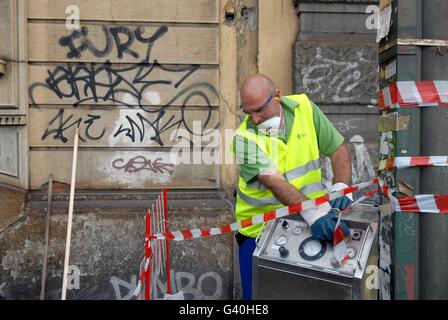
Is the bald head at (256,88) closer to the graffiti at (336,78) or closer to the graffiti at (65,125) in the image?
the graffiti at (336,78)

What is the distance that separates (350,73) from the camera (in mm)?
4855

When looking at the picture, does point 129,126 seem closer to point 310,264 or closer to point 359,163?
point 359,163

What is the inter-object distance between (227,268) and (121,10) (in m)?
2.46

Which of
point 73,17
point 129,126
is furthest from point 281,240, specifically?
point 73,17

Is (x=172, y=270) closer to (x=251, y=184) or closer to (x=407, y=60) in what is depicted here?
(x=251, y=184)

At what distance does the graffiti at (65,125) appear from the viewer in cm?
484

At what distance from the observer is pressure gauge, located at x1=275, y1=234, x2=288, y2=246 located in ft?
9.08

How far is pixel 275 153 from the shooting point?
3141 mm

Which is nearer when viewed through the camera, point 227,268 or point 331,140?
point 331,140

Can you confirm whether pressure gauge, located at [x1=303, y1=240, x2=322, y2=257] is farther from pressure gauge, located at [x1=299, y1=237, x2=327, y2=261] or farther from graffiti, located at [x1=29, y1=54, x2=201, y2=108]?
graffiti, located at [x1=29, y1=54, x2=201, y2=108]

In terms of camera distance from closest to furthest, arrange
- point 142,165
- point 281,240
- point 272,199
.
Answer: point 281,240
point 272,199
point 142,165

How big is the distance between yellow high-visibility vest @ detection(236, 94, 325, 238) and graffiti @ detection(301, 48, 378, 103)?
1.61 metres

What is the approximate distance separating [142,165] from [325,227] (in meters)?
2.61
